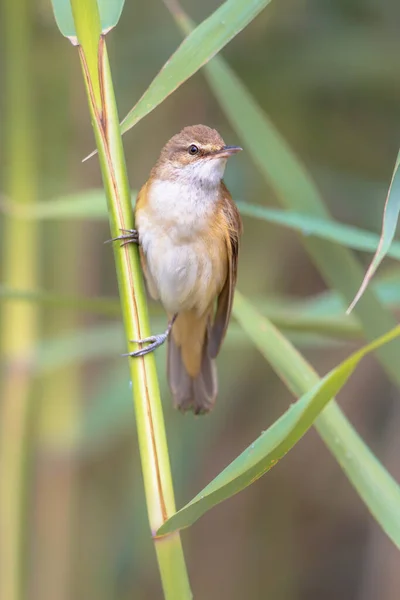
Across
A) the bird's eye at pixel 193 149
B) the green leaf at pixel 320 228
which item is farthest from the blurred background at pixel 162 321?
the green leaf at pixel 320 228

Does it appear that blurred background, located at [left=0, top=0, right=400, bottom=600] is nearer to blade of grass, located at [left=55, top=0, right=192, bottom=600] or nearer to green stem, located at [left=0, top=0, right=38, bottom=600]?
green stem, located at [left=0, top=0, right=38, bottom=600]

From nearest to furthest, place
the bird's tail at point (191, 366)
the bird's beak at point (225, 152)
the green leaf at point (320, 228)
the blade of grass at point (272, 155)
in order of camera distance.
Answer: the green leaf at point (320, 228) → the blade of grass at point (272, 155) → the bird's beak at point (225, 152) → the bird's tail at point (191, 366)

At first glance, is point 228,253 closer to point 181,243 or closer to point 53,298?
point 181,243

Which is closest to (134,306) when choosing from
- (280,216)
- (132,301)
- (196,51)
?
(132,301)

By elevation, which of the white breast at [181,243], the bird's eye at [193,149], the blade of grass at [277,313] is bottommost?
the blade of grass at [277,313]

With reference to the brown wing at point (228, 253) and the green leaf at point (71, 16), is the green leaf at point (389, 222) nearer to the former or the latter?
Result: the green leaf at point (71, 16)

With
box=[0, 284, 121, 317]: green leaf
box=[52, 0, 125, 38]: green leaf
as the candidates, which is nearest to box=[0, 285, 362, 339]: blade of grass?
box=[0, 284, 121, 317]: green leaf
